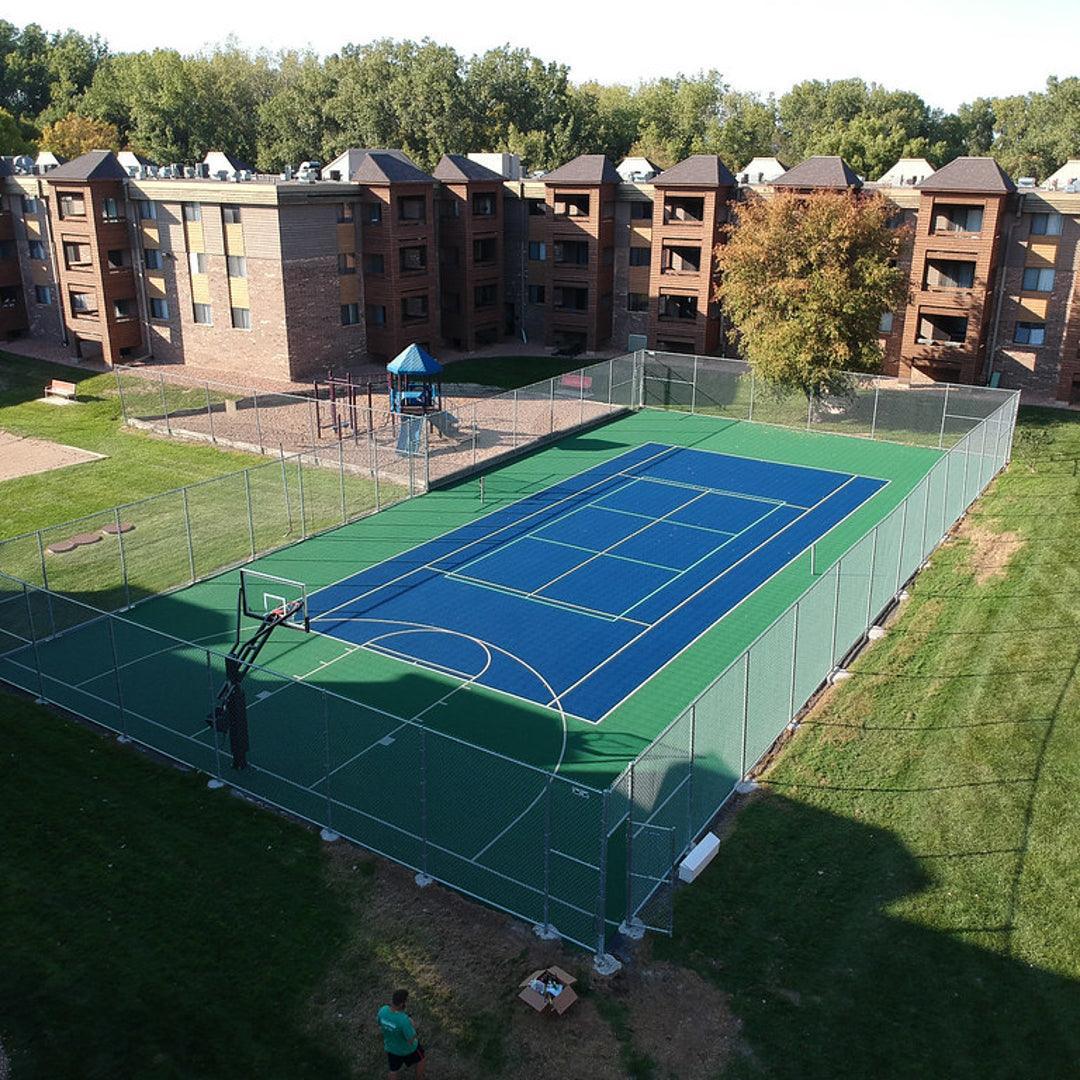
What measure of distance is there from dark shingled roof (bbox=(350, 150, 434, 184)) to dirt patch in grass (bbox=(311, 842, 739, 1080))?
1745 inches

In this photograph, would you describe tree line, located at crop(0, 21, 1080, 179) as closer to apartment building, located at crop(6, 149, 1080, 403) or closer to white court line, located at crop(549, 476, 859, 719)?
apartment building, located at crop(6, 149, 1080, 403)

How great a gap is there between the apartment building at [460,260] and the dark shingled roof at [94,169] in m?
0.14

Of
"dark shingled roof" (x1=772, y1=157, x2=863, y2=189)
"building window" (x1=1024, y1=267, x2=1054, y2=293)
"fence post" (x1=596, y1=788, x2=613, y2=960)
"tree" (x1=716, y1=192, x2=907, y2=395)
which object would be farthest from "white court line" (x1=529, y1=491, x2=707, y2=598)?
"building window" (x1=1024, y1=267, x2=1054, y2=293)

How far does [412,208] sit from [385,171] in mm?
2632

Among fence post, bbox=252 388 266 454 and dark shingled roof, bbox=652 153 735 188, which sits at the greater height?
dark shingled roof, bbox=652 153 735 188

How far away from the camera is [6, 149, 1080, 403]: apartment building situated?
5038 cm

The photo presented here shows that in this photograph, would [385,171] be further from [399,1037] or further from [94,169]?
[399,1037]

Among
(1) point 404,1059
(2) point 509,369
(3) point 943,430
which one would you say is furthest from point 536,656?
(2) point 509,369

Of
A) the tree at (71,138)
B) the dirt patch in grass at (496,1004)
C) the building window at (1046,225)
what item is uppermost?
the tree at (71,138)

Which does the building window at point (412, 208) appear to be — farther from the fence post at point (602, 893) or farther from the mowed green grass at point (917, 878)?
the fence post at point (602, 893)

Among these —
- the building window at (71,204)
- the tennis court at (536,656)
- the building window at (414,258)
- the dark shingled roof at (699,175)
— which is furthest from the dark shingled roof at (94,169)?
the tennis court at (536,656)

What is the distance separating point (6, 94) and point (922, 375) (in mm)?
99063

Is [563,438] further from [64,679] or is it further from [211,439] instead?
[64,679]

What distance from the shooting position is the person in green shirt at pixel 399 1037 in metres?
12.7
